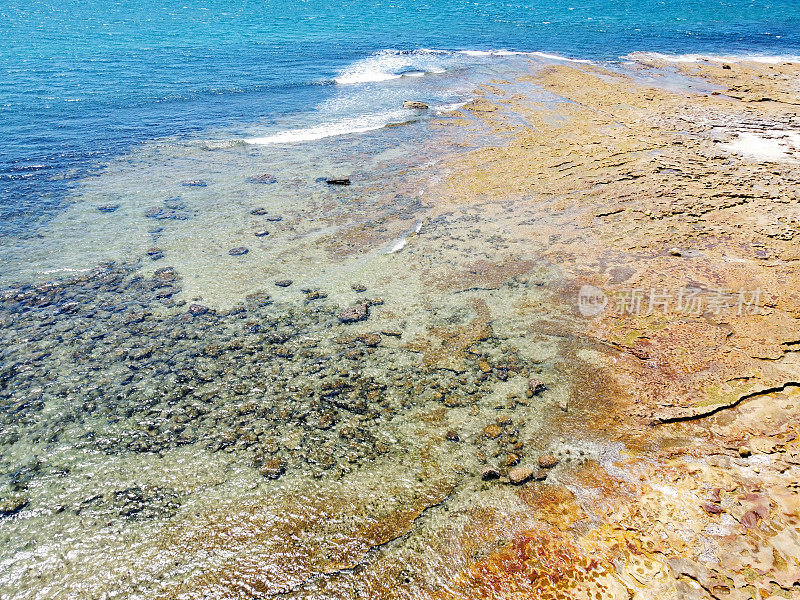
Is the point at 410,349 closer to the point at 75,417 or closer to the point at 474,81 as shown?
the point at 75,417

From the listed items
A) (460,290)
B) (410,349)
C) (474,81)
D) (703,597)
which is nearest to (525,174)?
(460,290)

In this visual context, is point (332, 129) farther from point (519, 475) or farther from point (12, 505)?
point (519, 475)

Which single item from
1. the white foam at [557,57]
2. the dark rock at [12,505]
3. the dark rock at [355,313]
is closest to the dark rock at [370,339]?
the dark rock at [355,313]

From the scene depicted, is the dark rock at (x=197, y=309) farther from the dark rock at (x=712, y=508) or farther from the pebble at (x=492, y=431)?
the dark rock at (x=712, y=508)

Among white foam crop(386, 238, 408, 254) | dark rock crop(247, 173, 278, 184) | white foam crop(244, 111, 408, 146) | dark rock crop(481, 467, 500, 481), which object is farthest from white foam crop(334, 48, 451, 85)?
dark rock crop(481, 467, 500, 481)

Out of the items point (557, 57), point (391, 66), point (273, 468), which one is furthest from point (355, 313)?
point (557, 57)

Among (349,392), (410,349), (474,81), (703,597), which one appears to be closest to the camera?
(703,597)
